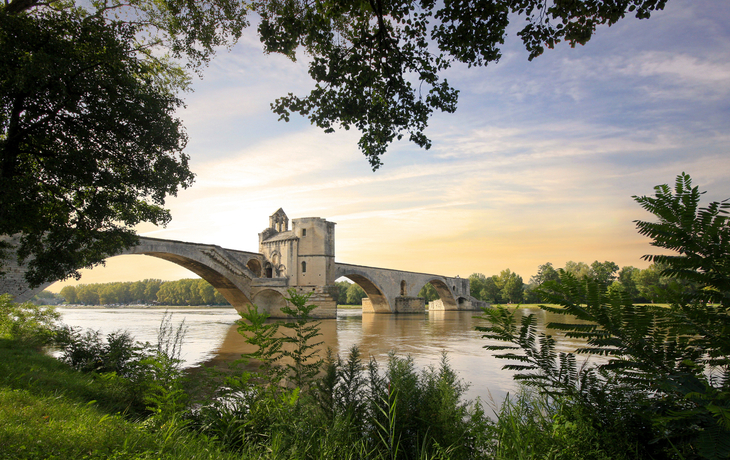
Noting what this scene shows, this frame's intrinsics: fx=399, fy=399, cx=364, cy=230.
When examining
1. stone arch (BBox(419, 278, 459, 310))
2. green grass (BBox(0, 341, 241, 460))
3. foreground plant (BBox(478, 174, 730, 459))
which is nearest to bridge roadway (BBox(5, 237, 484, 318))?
stone arch (BBox(419, 278, 459, 310))

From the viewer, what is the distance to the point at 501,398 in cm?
716

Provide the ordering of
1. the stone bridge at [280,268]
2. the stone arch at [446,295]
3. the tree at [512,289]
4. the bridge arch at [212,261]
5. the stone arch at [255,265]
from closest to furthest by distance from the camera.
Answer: the bridge arch at [212,261] → the stone bridge at [280,268] → the stone arch at [255,265] → the stone arch at [446,295] → the tree at [512,289]

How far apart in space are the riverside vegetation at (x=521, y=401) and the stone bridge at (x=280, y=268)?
21337 mm

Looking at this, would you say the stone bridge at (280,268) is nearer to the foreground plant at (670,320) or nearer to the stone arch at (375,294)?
the stone arch at (375,294)

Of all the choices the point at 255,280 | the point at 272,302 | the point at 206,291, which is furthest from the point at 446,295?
the point at 206,291

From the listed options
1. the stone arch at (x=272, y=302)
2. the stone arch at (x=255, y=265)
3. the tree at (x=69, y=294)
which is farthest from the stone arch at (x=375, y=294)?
the tree at (x=69, y=294)

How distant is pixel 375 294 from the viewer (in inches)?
1847

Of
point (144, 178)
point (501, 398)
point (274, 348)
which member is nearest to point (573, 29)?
point (274, 348)

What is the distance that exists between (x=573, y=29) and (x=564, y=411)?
174 inches

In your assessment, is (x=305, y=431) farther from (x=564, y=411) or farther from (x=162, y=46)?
(x=162, y=46)

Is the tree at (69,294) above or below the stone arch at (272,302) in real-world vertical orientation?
below

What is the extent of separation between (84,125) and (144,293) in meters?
121

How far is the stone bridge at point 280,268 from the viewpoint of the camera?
26.9 meters

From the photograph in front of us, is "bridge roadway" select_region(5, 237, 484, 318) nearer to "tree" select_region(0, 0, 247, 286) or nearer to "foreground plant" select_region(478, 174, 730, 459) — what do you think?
"tree" select_region(0, 0, 247, 286)
